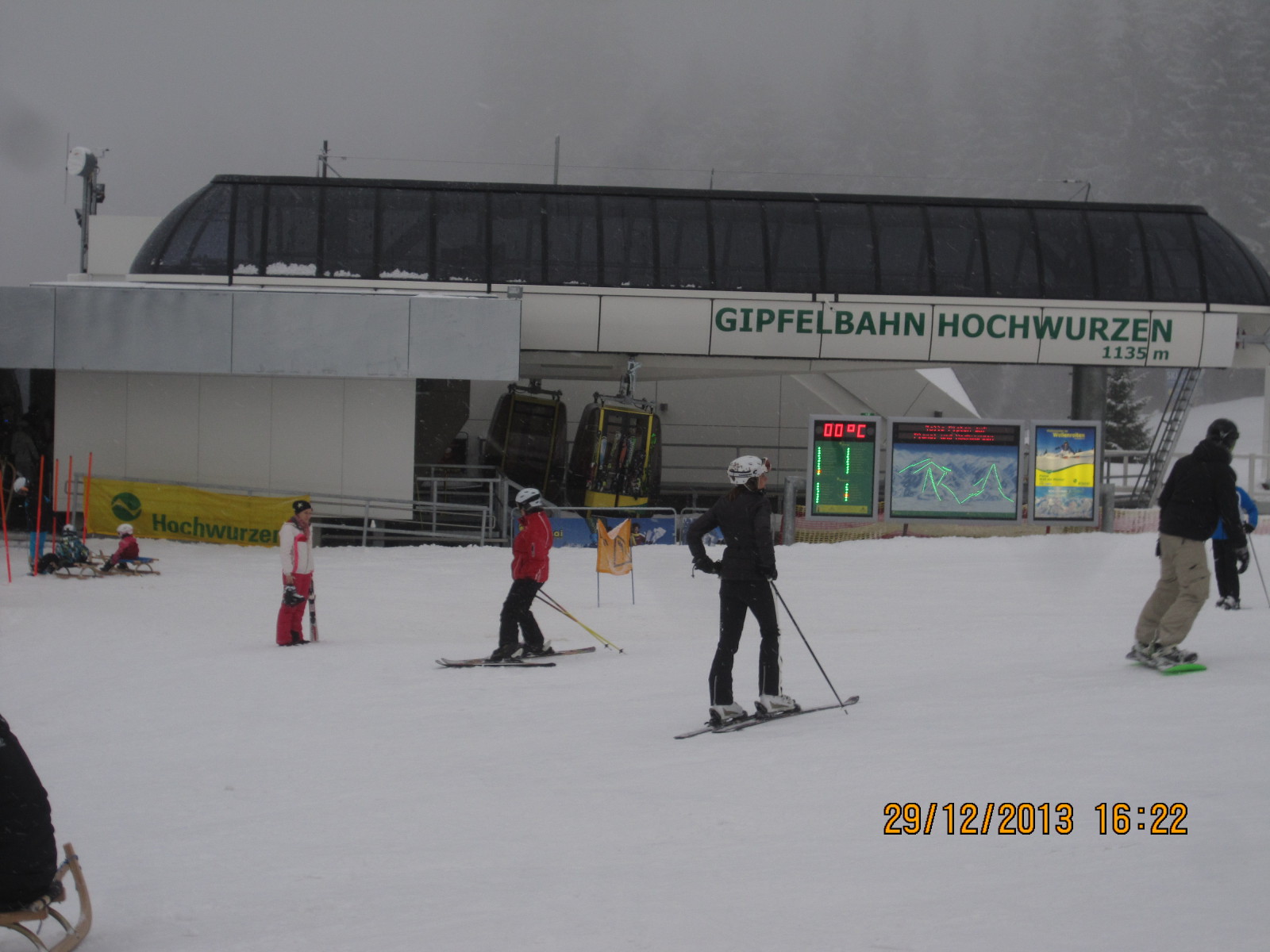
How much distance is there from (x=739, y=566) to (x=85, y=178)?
31.8 meters

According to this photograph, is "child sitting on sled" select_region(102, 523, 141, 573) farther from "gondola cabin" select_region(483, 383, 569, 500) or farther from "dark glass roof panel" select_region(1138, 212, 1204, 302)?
"dark glass roof panel" select_region(1138, 212, 1204, 302)

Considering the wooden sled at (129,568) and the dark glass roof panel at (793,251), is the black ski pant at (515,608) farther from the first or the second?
the dark glass roof panel at (793,251)

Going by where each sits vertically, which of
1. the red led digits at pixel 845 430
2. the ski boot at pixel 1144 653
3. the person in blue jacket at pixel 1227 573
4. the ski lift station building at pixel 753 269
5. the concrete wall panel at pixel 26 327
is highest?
the ski lift station building at pixel 753 269

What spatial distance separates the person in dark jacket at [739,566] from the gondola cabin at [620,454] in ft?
58.5

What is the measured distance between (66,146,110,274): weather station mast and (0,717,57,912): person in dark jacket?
32.3 meters

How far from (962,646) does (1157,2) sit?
97560 millimetres

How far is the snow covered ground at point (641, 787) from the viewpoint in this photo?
4547mm

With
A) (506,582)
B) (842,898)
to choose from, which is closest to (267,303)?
(506,582)

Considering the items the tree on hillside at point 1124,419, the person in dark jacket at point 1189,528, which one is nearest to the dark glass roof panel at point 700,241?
the person in dark jacket at point 1189,528

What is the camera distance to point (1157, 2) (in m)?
92.4

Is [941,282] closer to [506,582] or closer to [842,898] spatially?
[506,582]

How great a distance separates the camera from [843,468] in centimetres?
1895

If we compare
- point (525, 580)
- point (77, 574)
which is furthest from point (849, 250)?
point (525, 580)

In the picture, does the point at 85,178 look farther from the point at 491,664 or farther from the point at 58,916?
the point at 58,916
